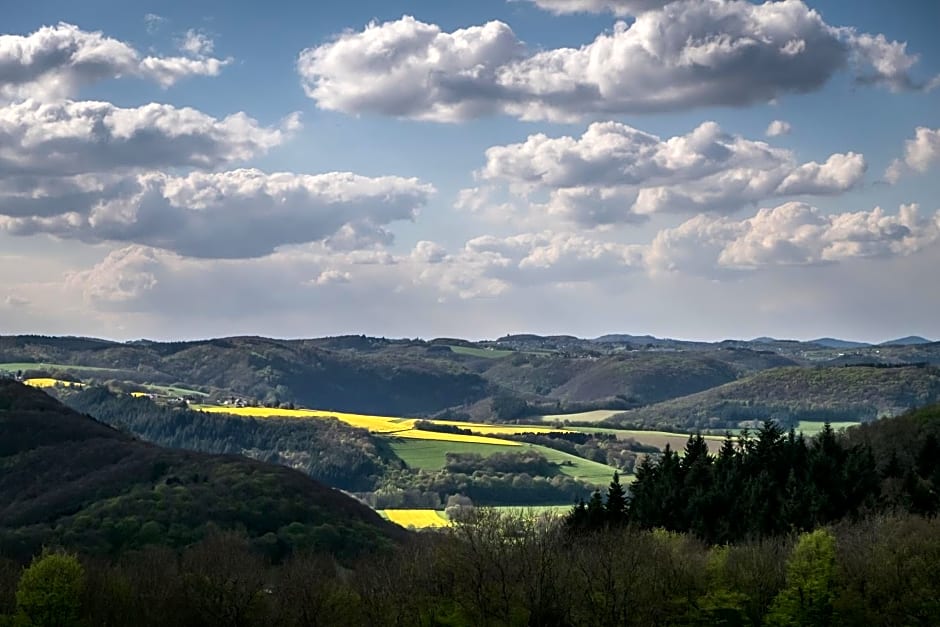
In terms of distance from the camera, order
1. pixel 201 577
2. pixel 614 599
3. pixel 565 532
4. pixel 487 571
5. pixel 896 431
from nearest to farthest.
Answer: pixel 614 599
pixel 487 571
pixel 201 577
pixel 565 532
pixel 896 431

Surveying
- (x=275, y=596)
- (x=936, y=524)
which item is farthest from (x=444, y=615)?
(x=936, y=524)

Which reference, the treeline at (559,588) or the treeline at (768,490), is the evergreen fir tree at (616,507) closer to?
the treeline at (768,490)

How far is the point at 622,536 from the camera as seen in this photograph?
331 feet

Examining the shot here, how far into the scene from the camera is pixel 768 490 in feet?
383

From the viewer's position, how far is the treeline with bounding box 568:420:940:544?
112562 millimetres

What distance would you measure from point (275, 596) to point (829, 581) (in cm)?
5027

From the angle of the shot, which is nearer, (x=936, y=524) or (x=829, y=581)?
(x=829, y=581)

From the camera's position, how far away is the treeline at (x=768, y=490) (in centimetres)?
11256

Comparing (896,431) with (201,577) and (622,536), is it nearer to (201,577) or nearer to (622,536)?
(622,536)

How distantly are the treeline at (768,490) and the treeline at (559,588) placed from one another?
10.9 meters

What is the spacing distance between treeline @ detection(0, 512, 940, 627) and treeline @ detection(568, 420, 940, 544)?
10908mm

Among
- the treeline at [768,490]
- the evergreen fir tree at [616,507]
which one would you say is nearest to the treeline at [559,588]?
the treeline at [768,490]

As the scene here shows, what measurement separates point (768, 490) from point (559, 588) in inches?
1500

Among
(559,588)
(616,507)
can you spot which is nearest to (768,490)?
(616,507)
